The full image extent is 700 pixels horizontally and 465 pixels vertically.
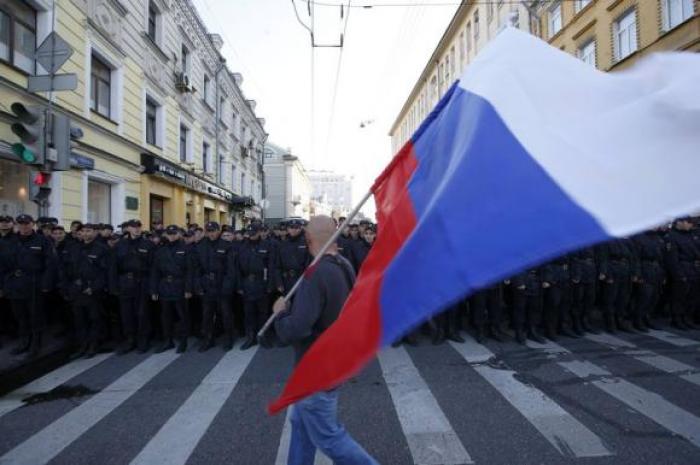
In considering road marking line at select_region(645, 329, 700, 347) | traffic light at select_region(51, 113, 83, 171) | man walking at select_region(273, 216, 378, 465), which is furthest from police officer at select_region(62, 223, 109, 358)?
road marking line at select_region(645, 329, 700, 347)

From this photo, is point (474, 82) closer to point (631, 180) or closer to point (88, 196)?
point (631, 180)

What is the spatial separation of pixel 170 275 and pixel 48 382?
216 centimetres

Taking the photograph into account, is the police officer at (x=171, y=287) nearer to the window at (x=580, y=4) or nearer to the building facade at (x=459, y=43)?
the building facade at (x=459, y=43)

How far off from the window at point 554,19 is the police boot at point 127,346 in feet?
78.8

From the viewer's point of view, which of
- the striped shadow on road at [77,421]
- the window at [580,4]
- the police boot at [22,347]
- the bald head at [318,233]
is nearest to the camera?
the bald head at [318,233]

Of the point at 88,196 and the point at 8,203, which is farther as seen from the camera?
the point at 88,196

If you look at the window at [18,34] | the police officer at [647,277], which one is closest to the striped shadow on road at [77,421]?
the window at [18,34]

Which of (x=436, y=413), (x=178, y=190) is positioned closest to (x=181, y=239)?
(x=436, y=413)

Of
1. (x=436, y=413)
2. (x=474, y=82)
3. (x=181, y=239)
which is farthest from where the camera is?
(x=181, y=239)

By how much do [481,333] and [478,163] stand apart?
19.1 feet

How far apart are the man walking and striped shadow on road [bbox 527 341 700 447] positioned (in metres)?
3.15

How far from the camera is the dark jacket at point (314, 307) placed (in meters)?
2.55

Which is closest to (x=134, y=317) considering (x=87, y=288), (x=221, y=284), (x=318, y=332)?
(x=87, y=288)

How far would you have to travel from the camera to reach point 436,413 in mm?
4254
